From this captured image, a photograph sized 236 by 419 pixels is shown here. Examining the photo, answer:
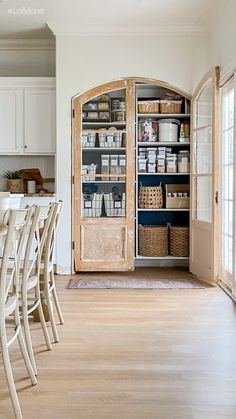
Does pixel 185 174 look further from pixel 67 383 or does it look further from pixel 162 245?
pixel 67 383

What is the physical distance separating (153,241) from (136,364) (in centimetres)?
354

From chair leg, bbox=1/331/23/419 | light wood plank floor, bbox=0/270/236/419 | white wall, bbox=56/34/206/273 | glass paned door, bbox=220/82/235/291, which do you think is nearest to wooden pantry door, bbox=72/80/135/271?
white wall, bbox=56/34/206/273

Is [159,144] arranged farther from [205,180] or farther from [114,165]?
[205,180]

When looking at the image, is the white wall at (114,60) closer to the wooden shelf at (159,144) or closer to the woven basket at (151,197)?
the wooden shelf at (159,144)

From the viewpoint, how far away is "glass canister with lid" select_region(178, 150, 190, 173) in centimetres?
633

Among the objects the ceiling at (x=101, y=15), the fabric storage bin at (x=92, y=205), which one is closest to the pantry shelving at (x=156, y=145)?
the fabric storage bin at (x=92, y=205)

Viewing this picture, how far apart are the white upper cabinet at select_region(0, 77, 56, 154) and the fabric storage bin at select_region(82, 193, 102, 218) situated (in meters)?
0.74

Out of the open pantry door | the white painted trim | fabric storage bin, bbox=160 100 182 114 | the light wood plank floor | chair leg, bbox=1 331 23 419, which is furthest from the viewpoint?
fabric storage bin, bbox=160 100 182 114

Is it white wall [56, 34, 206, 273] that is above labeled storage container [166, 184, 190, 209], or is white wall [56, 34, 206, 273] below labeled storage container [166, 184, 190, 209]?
above

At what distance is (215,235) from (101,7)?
2740mm

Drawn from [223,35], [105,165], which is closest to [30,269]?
[105,165]

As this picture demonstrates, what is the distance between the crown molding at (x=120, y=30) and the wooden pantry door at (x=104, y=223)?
63cm

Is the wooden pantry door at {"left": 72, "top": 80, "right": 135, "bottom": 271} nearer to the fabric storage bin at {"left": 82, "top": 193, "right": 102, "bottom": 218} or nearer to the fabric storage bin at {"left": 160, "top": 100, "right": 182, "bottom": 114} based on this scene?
the fabric storage bin at {"left": 82, "top": 193, "right": 102, "bottom": 218}


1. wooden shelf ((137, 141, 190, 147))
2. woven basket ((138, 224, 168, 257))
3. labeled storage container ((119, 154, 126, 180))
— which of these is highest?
wooden shelf ((137, 141, 190, 147))
